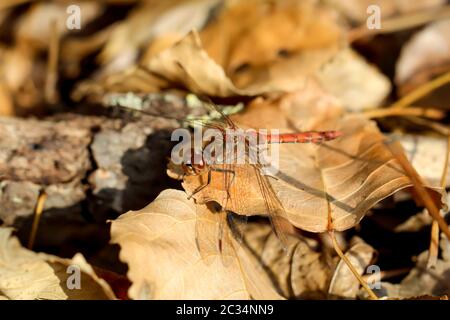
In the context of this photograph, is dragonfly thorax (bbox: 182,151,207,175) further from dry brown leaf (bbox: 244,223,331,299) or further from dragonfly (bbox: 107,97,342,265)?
dry brown leaf (bbox: 244,223,331,299)

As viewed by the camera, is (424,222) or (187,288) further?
(424,222)

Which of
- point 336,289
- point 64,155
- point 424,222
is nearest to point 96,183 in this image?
point 64,155

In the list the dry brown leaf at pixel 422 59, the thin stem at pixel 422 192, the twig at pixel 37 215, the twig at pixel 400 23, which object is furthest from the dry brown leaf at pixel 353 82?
the twig at pixel 37 215

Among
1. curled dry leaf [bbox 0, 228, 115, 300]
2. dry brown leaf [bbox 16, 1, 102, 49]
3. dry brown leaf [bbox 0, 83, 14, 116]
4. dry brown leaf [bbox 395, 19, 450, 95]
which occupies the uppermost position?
dry brown leaf [bbox 16, 1, 102, 49]

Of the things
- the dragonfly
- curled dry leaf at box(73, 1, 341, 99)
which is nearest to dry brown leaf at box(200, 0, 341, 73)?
curled dry leaf at box(73, 1, 341, 99)

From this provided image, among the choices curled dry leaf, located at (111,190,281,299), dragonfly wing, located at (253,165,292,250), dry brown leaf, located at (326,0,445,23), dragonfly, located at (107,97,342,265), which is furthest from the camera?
dry brown leaf, located at (326,0,445,23)
